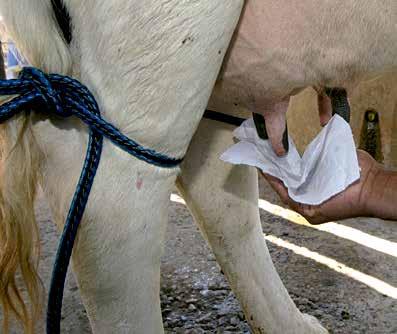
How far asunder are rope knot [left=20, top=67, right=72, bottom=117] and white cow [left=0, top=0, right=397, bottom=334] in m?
0.02

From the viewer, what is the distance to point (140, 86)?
2.54ft

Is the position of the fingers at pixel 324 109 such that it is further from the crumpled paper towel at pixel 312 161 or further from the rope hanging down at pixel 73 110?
the rope hanging down at pixel 73 110

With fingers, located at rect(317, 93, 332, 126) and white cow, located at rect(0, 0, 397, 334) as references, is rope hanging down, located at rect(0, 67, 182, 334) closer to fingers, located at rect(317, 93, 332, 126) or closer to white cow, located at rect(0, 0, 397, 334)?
white cow, located at rect(0, 0, 397, 334)


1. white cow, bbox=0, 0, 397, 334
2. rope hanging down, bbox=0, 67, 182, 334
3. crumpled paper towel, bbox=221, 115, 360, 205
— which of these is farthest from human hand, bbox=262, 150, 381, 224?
rope hanging down, bbox=0, 67, 182, 334

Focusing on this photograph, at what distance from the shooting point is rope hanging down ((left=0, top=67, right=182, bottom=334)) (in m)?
0.79

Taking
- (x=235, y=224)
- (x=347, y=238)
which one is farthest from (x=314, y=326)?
(x=347, y=238)

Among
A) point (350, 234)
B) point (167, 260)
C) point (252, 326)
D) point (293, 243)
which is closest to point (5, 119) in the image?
point (252, 326)

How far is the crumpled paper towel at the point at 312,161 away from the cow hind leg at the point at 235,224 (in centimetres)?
9

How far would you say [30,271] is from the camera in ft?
2.95

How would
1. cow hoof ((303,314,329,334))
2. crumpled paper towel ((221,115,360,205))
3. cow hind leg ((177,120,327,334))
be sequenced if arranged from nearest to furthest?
crumpled paper towel ((221,115,360,205)) → cow hind leg ((177,120,327,334)) → cow hoof ((303,314,329,334))

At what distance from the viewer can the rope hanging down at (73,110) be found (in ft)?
2.60

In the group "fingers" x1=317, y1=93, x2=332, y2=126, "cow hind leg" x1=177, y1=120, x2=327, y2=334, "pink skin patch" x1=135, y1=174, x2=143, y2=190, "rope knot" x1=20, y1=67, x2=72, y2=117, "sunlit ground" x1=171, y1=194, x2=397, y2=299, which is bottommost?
"sunlit ground" x1=171, y1=194, x2=397, y2=299

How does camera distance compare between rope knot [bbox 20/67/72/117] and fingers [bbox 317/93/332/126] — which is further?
fingers [bbox 317/93/332/126]

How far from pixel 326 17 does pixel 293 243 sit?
1.07 m
